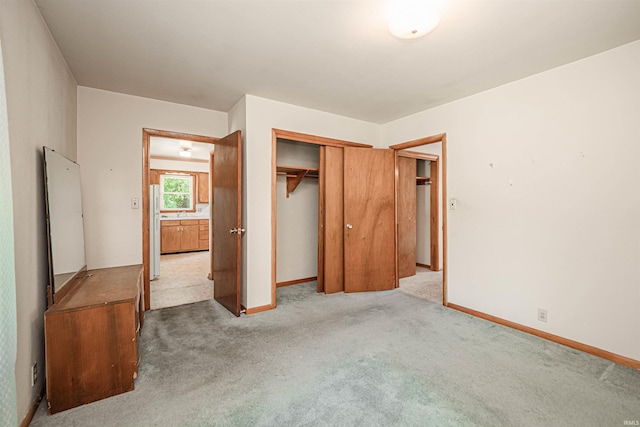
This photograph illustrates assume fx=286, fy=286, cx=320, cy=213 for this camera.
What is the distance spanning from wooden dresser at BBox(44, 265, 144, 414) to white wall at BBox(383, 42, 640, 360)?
3.21m

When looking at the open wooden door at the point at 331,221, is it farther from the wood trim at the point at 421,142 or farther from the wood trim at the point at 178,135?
the wood trim at the point at 178,135

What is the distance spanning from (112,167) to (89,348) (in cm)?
207

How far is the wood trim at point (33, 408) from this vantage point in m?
1.55

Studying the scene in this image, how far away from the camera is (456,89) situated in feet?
9.89

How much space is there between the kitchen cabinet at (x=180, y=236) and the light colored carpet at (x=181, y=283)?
1.58ft

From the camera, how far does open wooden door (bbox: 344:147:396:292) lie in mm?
3971

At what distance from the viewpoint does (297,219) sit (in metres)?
4.42

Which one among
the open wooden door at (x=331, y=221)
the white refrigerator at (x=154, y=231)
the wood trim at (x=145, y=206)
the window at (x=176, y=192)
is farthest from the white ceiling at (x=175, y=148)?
the open wooden door at (x=331, y=221)

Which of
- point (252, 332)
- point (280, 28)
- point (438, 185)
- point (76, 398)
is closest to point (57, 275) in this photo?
point (76, 398)

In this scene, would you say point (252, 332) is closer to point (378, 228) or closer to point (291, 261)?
point (291, 261)

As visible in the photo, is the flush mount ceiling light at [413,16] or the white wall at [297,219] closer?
the flush mount ceiling light at [413,16]

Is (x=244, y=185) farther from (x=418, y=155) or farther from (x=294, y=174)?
(x=418, y=155)

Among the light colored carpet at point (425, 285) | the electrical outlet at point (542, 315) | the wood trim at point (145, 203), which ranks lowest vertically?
the light colored carpet at point (425, 285)

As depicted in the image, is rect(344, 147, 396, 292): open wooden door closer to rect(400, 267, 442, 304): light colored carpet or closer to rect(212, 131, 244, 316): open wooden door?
rect(400, 267, 442, 304): light colored carpet
